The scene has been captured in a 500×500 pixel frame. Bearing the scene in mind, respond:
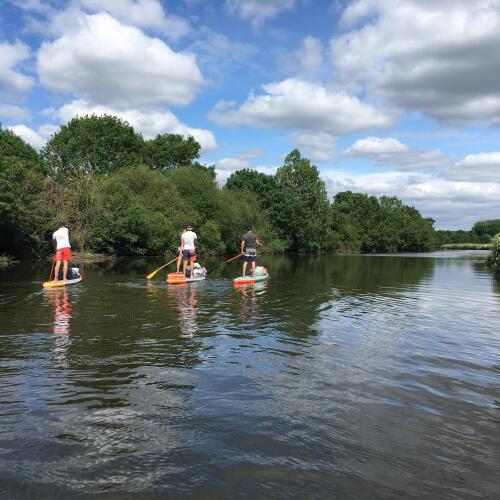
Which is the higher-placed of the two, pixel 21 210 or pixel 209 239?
pixel 21 210

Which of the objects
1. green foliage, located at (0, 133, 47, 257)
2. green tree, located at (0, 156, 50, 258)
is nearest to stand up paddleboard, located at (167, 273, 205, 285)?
green foliage, located at (0, 133, 47, 257)

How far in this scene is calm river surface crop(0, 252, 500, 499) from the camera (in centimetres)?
421

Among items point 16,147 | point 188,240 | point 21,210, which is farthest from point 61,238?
point 16,147

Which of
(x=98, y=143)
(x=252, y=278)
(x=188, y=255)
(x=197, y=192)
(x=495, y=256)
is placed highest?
(x=98, y=143)

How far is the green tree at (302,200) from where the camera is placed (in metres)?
83.6

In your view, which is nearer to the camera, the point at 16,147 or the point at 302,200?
the point at 16,147

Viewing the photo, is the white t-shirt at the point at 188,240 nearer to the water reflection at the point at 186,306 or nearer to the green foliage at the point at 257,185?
the water reflection at the point at 186,306

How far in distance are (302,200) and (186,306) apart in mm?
74921

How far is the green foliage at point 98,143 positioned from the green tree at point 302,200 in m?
27.5

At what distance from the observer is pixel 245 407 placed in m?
5.84

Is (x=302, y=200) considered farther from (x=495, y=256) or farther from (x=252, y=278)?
(x=252, y=278)

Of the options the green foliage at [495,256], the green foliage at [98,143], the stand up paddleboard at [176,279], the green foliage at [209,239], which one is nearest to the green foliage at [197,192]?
the green foliage at [209,239]

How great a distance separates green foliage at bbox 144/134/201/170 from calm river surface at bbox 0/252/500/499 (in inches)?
2819

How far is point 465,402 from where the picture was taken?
6.26 metres
